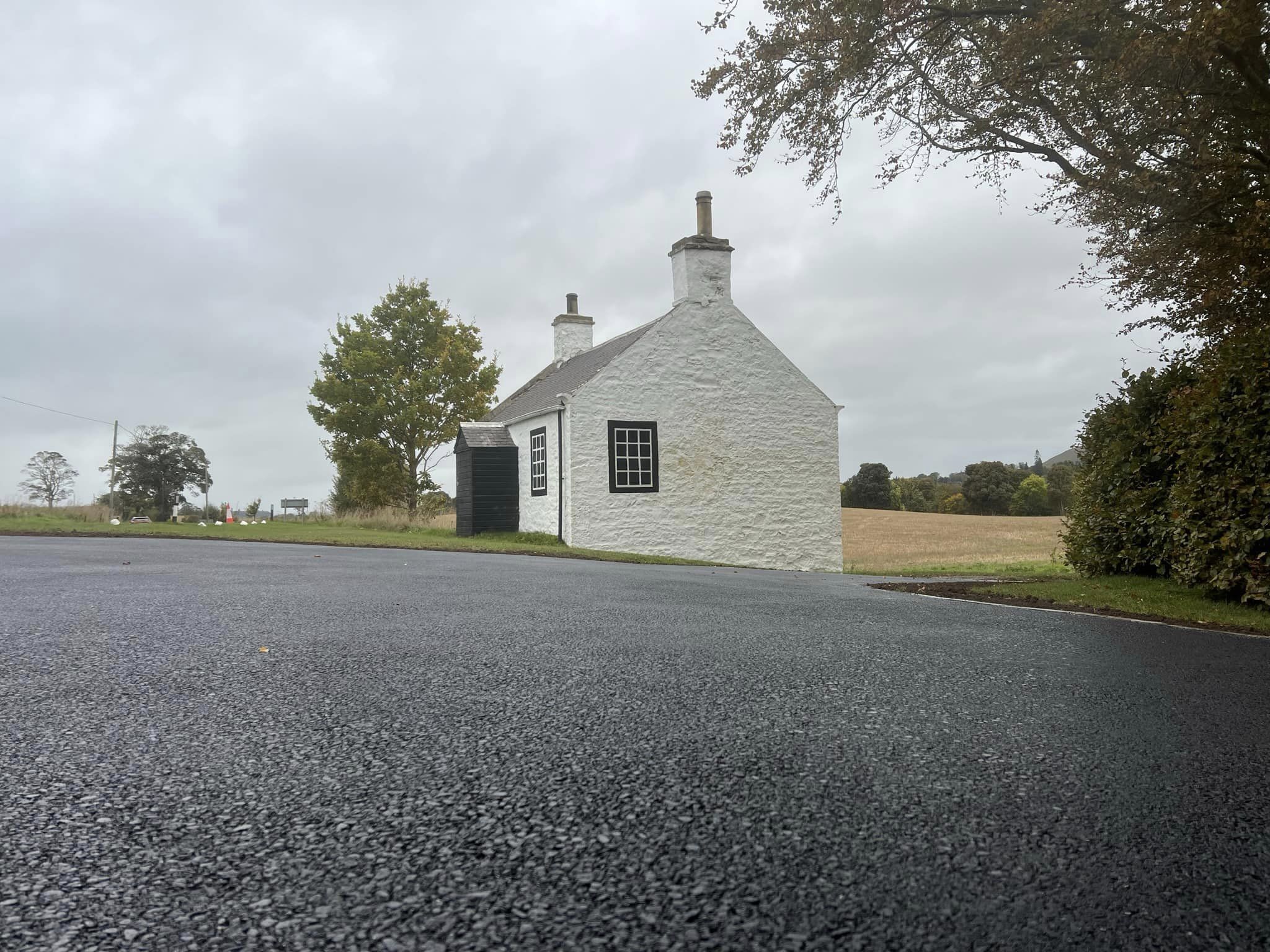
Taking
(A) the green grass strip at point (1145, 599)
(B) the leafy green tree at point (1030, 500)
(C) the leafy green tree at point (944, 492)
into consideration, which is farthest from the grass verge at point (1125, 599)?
(C) the leafy green tree at point (944, 492)

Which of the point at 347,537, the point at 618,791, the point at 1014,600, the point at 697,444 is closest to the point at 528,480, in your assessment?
the point at 697,444

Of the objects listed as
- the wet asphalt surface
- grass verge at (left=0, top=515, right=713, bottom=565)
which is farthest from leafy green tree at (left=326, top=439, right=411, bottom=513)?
the wet asphalt surface

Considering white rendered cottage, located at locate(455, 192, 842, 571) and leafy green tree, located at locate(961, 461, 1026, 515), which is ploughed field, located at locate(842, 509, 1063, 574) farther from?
leafy green tree, located at locate(961, 461, 1026, 515)

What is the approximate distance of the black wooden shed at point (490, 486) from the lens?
24.2 m

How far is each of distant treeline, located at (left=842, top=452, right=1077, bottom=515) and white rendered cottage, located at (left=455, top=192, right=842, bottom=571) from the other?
118 ft

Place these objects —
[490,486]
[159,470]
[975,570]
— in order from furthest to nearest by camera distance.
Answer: [159,470] < [490,486] < [975,570]

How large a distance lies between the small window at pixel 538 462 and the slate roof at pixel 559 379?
0.58 meters

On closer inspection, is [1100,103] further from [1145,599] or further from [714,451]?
[714,451]

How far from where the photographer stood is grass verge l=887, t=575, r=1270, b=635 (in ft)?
26.4

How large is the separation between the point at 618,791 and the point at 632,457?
18.6 m

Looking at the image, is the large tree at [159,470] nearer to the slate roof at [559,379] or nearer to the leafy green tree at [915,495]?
the slate roof at [559,379]

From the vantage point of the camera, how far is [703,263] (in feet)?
70.9

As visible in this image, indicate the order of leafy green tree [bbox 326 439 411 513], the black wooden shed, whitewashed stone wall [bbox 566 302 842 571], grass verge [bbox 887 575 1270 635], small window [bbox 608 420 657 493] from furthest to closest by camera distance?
leafy green tree [bbox 326 439 411 513] → the black wooden shed → small window [bbox 608 420 657 493] → whitewashed stone wall [bbox 566 302 842 571] → grass verge [bbox 887 575 1270 635]

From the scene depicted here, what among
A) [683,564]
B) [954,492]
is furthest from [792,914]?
[954,492]
